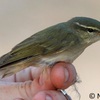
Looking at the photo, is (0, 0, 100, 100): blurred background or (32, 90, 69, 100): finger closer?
(32, 90, 69, 100): finger

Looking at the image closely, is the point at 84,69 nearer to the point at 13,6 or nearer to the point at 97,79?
the point at 97,79

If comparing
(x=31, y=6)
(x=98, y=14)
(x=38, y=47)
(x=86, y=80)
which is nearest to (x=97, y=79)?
(x=86, y=80)

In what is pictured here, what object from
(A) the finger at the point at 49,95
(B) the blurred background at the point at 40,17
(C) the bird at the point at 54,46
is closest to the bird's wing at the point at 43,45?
(C) the bird at the point at 54,46

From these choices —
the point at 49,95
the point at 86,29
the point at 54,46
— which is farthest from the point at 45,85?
the point at 86,29

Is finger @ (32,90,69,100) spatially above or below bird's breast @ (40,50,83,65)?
below

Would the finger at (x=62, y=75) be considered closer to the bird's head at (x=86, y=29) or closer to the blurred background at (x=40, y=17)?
the bird's head at (x=86, y=29)

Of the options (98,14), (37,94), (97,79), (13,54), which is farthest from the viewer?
(98,14)

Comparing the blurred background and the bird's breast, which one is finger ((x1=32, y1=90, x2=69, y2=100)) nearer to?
the bird's breast

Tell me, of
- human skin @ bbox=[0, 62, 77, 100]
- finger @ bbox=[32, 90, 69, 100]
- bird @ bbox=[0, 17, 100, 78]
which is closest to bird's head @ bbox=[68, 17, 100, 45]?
bird @ bbox=[0, 17, 100, 78]
